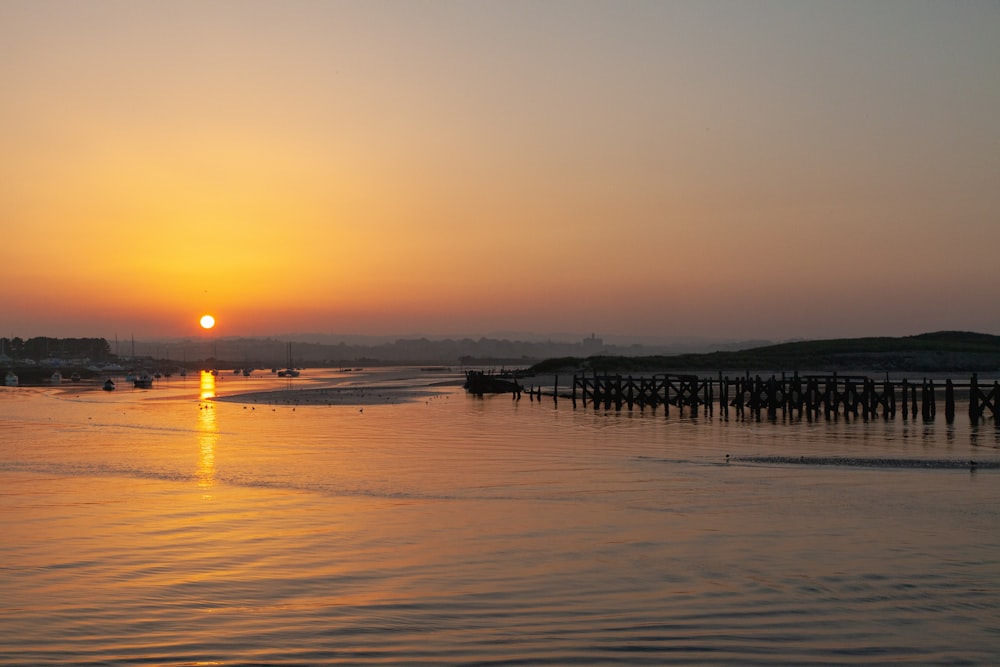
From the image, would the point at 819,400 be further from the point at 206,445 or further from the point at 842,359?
the point at 842,359

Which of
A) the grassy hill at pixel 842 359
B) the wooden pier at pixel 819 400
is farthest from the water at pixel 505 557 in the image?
the grassy hill at pixel 842 359

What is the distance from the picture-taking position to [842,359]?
4087 inches

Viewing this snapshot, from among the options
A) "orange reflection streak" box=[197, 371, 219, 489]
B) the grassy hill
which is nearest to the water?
"orange reflection streak" box=[197, 371, 219, 489]

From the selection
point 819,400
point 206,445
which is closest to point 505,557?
point 206,445

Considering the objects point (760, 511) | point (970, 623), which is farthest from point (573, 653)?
point (760, 511)

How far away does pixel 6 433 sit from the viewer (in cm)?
4634

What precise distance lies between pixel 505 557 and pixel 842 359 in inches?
3754

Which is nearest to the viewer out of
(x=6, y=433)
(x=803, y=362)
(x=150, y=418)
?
(x=6, y=433)

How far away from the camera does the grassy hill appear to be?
3949 inches

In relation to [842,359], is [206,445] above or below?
below

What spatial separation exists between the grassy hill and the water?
70.1 m

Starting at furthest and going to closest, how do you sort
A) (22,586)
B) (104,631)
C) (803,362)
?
(803,362) → (22,586) → (104,631)

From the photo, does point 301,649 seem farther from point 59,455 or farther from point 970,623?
point 59,455

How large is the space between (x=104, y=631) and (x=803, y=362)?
326 feet
